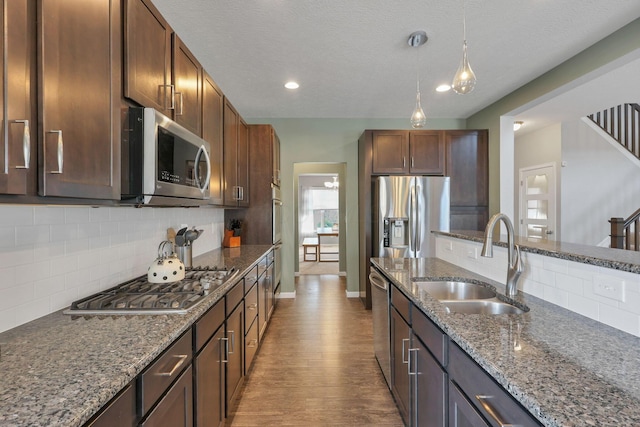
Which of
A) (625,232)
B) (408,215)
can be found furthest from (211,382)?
(625,232)

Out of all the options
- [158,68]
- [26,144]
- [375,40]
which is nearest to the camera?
[26,144]

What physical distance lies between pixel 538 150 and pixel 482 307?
5.30 m

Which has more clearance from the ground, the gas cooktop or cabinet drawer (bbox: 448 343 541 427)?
the gas cooktop

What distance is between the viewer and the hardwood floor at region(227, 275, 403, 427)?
1.95m

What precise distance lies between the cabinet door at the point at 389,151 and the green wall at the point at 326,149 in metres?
0.55

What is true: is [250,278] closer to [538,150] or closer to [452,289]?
[452,289]

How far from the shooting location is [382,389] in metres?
2.23

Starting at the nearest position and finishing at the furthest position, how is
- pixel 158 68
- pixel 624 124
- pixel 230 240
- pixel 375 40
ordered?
pixel 158 68, pixel 375 40, pixel 230 240, pixel 624 124

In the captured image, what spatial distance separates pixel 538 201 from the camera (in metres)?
5.42

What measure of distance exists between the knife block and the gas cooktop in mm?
1620

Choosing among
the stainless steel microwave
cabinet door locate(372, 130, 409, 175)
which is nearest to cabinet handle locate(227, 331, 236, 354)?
the stainless steel microwave

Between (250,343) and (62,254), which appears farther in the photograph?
(250,343)

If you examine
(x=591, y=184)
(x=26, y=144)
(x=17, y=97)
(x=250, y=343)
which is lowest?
(x=250, y=343)

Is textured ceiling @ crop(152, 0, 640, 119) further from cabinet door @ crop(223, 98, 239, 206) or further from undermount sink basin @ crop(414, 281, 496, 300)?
undermount sink basin @ crop(414, 281, 496, 300)
